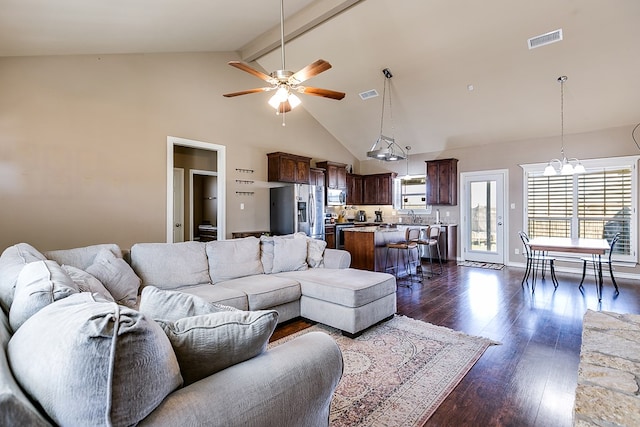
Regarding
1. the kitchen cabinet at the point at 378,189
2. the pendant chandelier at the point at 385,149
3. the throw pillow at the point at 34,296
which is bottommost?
the throw pillow at the point at 34,296

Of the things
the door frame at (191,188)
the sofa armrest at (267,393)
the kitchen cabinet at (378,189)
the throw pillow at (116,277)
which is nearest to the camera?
the sofa armrest at (267,393)

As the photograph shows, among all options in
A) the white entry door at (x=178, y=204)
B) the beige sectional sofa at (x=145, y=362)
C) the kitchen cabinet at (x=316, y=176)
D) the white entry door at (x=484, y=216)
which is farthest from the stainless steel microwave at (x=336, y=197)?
the beige sectional sofa at (x=145, y=362)

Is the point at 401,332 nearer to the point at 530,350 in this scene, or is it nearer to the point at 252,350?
the point at 530,350

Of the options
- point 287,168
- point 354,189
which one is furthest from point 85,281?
point 354,189

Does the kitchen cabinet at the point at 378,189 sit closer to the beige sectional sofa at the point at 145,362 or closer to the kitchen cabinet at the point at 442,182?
the kitchen cabinet at the point at 442,182

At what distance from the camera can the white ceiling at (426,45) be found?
3596mm

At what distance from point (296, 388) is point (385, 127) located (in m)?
7.13

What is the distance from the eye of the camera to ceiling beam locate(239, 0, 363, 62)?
14.9 ft

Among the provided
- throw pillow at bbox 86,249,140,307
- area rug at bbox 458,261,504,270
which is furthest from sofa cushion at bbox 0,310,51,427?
area rug at bbox 458,261,504,270

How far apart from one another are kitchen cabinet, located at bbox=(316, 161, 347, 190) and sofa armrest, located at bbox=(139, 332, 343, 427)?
662cm

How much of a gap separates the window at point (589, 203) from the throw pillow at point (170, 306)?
731 centimetres

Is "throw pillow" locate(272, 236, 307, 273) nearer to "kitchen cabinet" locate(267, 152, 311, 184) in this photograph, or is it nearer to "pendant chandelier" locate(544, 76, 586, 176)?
"kitchen cabinet" locate(267, 152, 311, 184)

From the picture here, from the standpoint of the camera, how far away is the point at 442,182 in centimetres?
764

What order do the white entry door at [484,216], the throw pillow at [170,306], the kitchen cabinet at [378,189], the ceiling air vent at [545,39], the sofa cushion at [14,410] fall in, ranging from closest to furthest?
the sofa cushion at [14,410], the throw pillow at [170,306], the ceiling air vent at [545,39], the white entry door at [484,216], the kitchen cabinet at [378,189]
